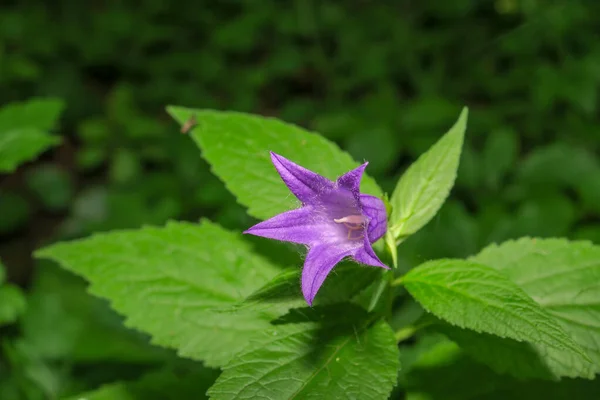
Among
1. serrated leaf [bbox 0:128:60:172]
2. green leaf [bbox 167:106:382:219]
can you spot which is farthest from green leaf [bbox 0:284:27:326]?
green leaf [bbox 167:106:382:219]

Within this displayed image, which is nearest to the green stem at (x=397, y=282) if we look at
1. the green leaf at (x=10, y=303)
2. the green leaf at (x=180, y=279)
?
the green leaf at (x=180, y=279)

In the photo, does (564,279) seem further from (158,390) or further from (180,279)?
(158,390)

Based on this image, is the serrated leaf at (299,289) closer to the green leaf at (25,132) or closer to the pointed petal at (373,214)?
the pointed petal at (373,214)

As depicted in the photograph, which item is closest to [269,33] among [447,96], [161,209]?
[447,96]

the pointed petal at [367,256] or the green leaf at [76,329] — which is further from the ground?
the pointed petal at [367,256]

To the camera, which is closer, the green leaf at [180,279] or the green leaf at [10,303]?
the green leaf at [180,279]

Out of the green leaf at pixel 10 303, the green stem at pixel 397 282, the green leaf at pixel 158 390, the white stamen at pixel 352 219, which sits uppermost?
the white stamen at pixel 352 219
